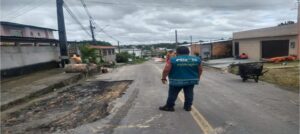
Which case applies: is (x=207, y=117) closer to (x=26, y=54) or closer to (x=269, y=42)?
(x=26, y=54)

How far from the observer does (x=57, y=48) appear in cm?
2866

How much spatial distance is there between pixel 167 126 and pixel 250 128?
1.59 meters

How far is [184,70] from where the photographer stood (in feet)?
26.2

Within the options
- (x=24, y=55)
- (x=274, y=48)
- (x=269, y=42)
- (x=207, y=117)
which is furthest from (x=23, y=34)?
(x=207, y=117)

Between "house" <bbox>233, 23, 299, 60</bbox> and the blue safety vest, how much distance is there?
25.4 m

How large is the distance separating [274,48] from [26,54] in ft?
86.7

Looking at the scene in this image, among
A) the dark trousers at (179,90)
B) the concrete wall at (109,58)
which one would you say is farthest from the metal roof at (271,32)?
the concrete wall at (109,58)

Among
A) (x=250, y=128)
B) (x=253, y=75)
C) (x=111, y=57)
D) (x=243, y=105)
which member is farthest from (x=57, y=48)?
(x=111, y=57)

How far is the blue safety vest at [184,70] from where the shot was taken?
7935mm

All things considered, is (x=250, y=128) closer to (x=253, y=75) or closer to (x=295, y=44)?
(x=253, y=75)

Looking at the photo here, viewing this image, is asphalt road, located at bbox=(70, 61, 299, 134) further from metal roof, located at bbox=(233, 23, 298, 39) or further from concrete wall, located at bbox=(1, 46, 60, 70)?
metal roof, located at bbox=(233, 23, 298, 39)

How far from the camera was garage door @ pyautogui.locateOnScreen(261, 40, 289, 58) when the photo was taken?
1379 inches

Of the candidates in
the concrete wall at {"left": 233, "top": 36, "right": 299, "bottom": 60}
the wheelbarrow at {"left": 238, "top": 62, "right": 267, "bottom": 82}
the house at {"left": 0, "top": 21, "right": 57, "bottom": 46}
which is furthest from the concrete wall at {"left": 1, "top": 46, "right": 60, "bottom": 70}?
the concrete wall at {"left": 233, "top": 36, "right": 299, "bottom": 60}

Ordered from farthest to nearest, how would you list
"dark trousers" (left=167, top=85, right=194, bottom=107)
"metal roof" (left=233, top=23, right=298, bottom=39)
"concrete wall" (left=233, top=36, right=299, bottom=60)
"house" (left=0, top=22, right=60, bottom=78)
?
"concrete wall" (left=233, top=36, right=299, bottom=60) → "metal roof" (left=233, top=23, right=298, bottom=39) → "house" (left=0, top=22, right=60, bottom=78) → "dark trousers" (left=167, top=85, right=194, bottom=107)
